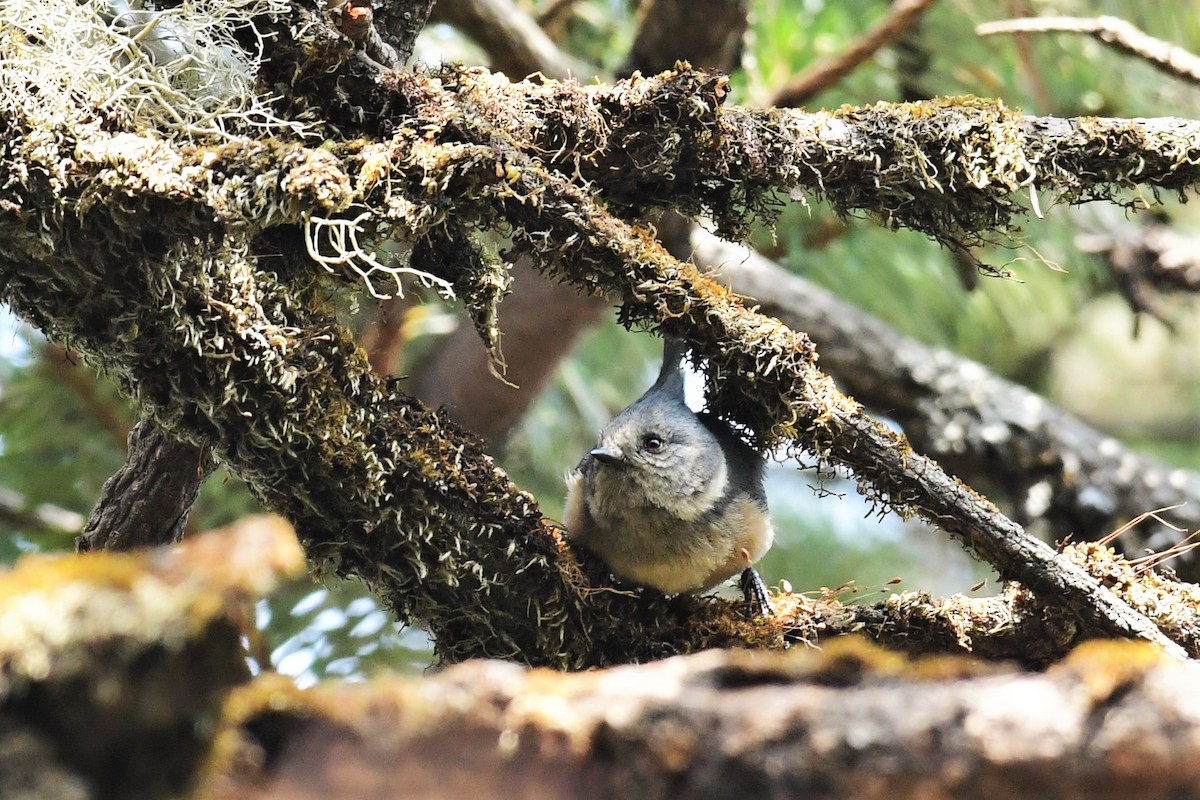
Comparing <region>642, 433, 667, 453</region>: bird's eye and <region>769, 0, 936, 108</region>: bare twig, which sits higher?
<region>769, 0, 936, 108</region>: bare twig

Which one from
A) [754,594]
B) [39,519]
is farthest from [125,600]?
[39,519]

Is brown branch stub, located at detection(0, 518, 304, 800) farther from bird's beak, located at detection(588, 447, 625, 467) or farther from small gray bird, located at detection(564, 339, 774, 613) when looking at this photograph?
bird's beak, located at detection(588, 447, 625, 467)

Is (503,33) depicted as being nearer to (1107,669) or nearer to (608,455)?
(608,455)

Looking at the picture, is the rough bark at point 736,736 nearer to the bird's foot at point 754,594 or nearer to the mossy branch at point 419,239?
the mossy branch at point 419,239

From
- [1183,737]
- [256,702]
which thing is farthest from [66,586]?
[1183,737]

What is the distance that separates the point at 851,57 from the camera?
12.6 ft

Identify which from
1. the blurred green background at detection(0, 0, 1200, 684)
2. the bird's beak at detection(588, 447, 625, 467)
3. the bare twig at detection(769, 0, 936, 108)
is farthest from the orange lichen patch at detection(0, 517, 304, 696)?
the bare twig at detection(769, 0, 936, 108)

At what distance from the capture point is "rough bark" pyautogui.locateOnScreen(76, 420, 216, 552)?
6.60 feet

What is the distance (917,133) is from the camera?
200cm

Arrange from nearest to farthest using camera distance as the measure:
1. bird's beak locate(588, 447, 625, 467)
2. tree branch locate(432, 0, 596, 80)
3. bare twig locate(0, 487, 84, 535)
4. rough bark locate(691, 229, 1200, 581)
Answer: bird's beak locate(588, 447, 625, 467)
bare twig locate(0, 487, 84, 535)
tree branch locate(432, 0, 596, 80)
rough bark locate(691, 229, 1200, 581)

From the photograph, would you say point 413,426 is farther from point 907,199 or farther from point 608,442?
point 907,199

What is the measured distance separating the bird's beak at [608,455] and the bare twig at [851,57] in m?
1.82

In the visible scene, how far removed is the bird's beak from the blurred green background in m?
0.72

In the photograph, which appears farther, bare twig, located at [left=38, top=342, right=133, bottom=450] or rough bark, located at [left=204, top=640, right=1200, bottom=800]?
bare twig, located at [left=38, top=342, right=133, bottom=450]
